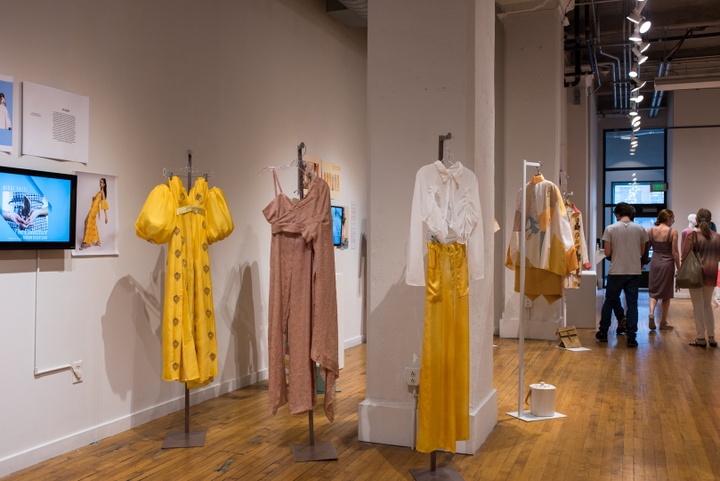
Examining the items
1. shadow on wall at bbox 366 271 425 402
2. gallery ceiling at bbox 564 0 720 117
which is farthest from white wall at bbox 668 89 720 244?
shadow on wall at bbox 366 271 425 402

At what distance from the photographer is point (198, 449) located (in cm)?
421

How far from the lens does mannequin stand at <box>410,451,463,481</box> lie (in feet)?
12.0

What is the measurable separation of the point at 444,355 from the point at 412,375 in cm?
51

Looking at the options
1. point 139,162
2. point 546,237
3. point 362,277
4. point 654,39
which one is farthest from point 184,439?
point 654,39

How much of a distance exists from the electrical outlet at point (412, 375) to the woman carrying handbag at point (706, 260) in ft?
17.5

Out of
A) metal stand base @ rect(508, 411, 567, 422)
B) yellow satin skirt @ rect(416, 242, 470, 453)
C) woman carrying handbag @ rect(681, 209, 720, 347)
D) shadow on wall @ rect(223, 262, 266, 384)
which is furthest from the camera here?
woman carrying handbag @ rect(681, 209, 720, 347)

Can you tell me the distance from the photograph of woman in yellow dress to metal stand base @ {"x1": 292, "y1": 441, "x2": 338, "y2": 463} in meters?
1.83

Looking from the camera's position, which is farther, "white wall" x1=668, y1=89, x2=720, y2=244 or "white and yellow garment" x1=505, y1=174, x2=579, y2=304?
"white wall" x1=668, y1=89, x2=720, y2=244

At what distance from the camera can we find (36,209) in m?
3.95

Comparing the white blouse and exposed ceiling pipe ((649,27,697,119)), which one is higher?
exposed ceiling pipe ((649,27,697,119))

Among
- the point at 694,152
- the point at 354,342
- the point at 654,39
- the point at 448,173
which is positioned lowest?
the point at 354,342

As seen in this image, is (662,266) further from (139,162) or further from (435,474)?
(139,162)

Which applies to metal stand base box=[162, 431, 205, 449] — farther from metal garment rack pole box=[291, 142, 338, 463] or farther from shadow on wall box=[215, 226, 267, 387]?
shadow on wall box=[215, 226, 267, 387]

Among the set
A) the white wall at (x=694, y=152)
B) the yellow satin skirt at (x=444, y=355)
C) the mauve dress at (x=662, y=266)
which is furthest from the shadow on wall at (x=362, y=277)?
the white wall at (x=694, y=152)
